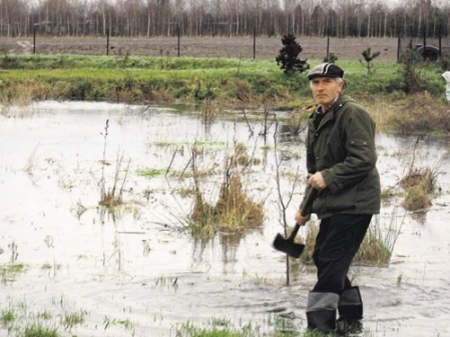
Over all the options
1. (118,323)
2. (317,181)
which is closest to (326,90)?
(317,181)

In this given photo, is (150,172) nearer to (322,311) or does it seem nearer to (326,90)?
(322,311)

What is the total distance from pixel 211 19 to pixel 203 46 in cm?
2285

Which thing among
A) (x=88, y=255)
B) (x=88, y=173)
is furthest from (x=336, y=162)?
(x=88, y=173)

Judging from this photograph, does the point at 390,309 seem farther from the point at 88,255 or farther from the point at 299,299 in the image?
the point at 88,255

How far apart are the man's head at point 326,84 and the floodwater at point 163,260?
1.72m

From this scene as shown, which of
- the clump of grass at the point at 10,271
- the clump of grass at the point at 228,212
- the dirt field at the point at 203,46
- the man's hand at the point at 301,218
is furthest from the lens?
the dirt field at the point at 203,46

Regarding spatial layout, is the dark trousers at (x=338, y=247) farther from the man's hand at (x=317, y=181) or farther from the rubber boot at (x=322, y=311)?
the man's hand at (x=317, y=181)

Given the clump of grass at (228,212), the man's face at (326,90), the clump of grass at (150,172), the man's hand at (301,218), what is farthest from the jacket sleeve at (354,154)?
the clump of grass at (150,172)

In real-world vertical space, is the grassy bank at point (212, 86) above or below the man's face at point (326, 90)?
below

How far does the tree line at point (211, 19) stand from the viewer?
79.4 meters

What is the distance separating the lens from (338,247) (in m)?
7.16

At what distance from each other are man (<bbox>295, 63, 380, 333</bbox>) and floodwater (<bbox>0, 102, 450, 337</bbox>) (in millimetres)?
514

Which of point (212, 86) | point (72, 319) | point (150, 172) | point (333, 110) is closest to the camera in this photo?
point (333, 110)

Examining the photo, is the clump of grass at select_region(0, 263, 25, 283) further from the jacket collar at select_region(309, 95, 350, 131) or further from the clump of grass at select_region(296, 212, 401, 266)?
the jacket collar at select_region(309, 95, 350, 131)
